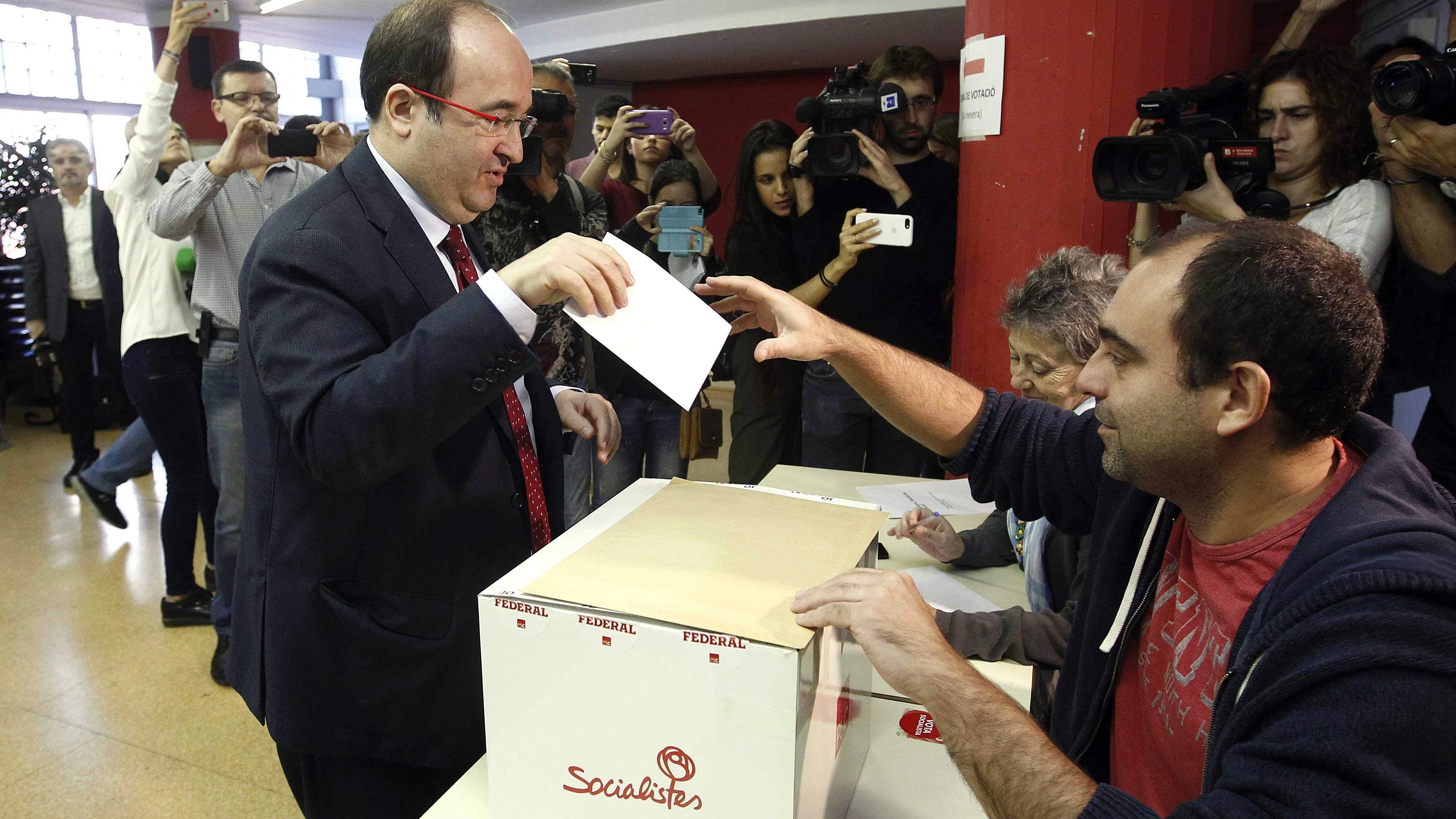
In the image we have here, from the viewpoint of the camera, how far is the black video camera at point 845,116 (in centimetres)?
274

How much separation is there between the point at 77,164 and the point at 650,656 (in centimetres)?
508

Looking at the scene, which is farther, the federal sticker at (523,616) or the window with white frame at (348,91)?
the window with white frame at (348,91)

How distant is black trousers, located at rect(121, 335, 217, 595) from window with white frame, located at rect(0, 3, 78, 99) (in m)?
7.97

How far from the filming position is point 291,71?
1177cm

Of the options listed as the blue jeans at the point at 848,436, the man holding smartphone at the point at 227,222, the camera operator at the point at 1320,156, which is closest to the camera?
the camera operator at the point at 1320,156

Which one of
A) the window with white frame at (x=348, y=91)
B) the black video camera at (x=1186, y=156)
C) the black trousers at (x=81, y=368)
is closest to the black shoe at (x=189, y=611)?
the black trousers at (x=81, y=368)

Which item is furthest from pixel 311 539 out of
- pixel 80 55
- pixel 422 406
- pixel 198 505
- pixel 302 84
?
pixel 302 84

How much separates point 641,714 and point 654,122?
8.11ft

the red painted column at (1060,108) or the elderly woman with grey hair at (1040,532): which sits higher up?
the red painted column at (1060,108)

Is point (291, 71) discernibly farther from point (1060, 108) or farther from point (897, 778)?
point (897, 778)

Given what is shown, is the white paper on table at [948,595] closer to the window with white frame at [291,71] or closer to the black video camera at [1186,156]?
the black video camera at [1186,156]

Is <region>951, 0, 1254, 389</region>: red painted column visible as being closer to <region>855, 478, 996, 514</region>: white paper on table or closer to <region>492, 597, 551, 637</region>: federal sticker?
<region>855, 478, 996, 514</region>: white paper on table

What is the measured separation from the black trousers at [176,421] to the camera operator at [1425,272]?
306 cm

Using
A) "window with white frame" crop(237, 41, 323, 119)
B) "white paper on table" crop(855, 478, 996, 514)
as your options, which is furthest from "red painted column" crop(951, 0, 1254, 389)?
"window with white frame" crop(237, 41, 323, 119)
